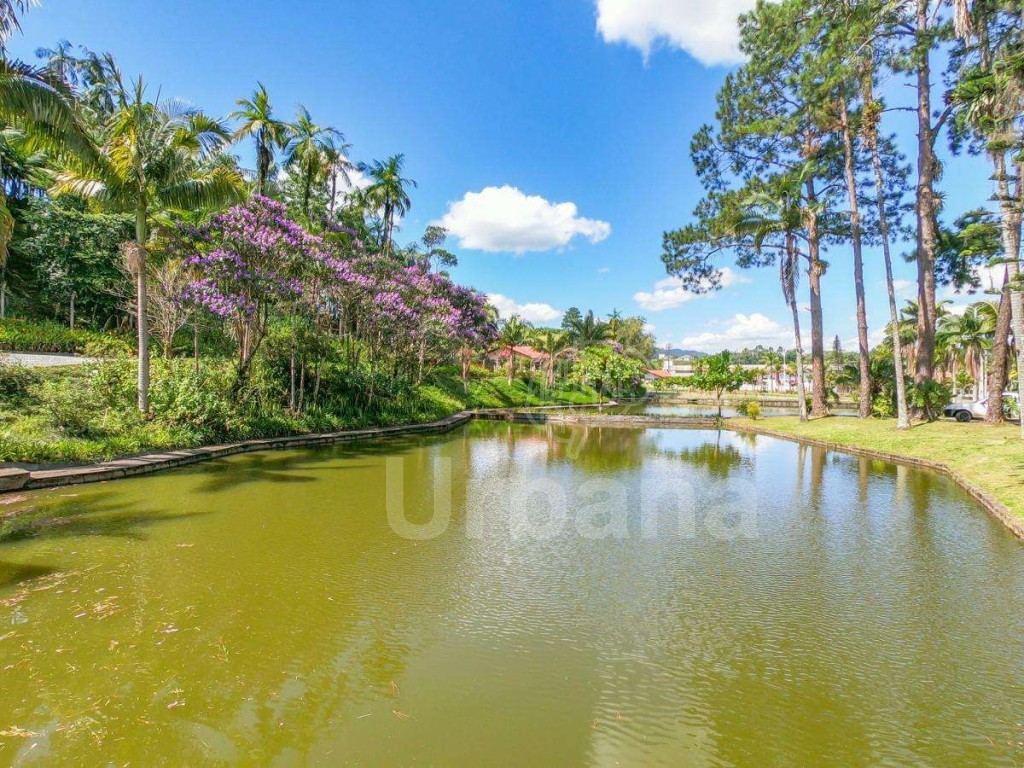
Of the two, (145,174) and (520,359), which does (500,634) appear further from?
(520,359)

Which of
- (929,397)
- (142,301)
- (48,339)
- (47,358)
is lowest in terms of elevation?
(929,397)

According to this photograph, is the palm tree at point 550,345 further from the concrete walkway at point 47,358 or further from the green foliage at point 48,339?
the concrete walkway at point 47,358

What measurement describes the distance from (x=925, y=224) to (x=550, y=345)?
26296mm

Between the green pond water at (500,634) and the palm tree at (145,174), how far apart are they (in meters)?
6.05

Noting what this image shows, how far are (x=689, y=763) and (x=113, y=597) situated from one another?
4.92 m

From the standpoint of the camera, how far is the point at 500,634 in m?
4.22

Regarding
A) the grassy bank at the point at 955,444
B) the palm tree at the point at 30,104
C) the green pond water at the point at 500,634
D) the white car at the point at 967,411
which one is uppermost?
the palm tree at the point at 30,104

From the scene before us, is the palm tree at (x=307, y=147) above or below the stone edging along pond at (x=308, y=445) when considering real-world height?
above

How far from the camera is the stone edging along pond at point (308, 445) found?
321 inches

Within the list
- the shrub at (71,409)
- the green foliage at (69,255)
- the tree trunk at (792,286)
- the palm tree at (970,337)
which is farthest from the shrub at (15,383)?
the palm tree at (970,337)

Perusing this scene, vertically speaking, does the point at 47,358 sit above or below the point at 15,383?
above

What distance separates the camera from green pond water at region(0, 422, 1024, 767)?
2963 millimetres

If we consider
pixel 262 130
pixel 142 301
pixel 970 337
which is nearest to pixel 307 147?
pixel 262 130

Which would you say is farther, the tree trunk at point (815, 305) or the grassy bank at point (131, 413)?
the tree trunk at point (815, 305)
